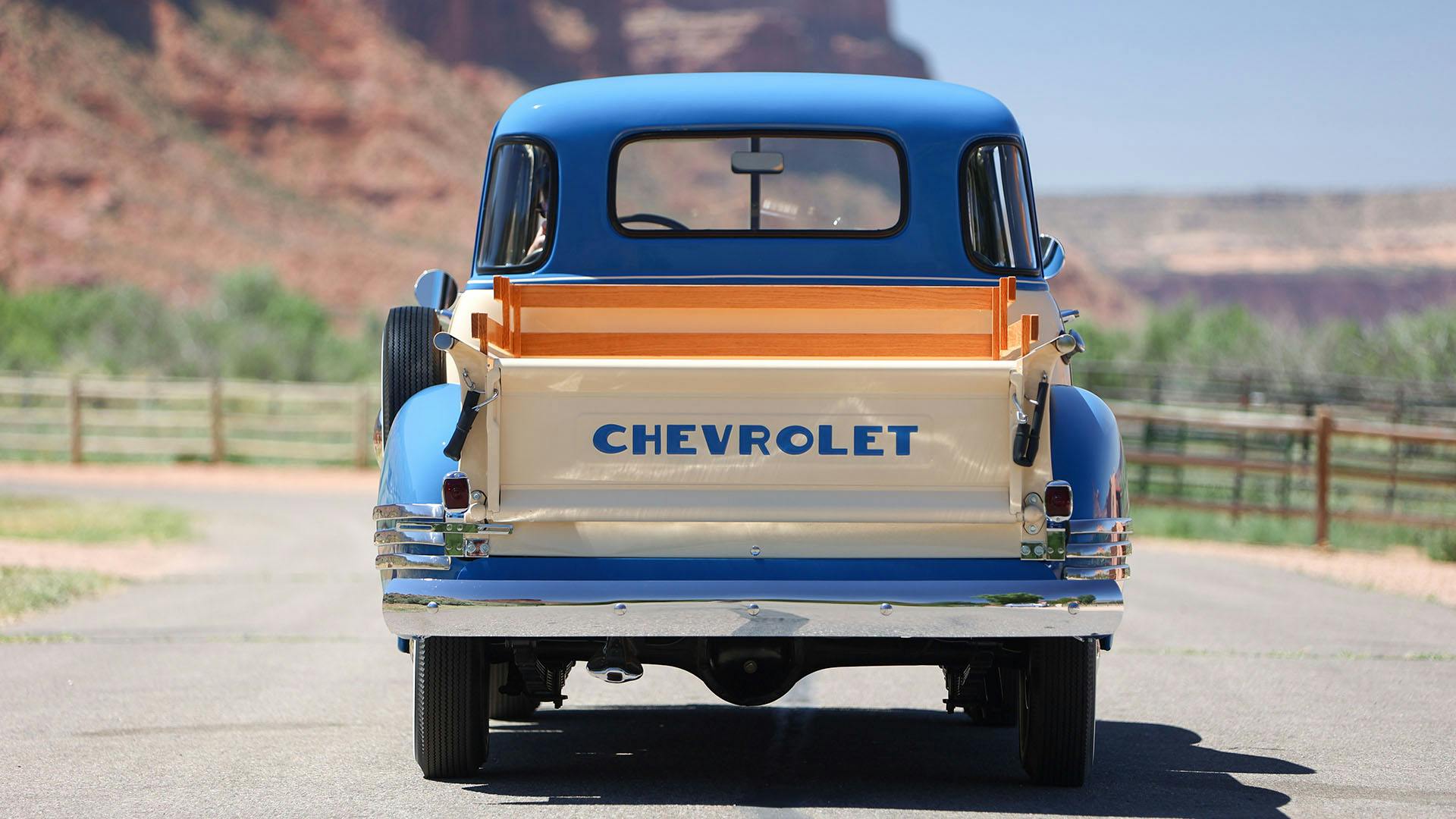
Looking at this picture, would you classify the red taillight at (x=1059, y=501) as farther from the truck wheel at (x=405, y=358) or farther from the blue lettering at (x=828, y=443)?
the truck wheel at (x=405, y=358)

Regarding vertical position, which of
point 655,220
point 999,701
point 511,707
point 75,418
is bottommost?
point 75,418

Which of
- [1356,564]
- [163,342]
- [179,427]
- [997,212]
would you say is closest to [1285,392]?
[1356,564]

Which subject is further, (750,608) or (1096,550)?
(1096,550)

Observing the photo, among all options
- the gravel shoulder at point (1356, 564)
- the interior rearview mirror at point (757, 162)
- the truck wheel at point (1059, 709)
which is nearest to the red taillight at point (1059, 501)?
the truck wheel at point (1059, 709)

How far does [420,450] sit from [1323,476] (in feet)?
46.9

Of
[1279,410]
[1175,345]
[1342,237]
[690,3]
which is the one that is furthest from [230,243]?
[1342,237]

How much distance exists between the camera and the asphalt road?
19.3 feet

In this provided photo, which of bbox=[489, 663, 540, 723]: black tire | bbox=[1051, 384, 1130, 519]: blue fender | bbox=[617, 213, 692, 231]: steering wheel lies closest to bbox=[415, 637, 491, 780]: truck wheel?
bbox=[489, 663, 540, 723]: black tire

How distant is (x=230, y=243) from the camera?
74750 millimetres

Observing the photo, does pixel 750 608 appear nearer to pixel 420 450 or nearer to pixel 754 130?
pixel 420 450

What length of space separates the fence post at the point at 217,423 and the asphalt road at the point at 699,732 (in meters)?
19.4

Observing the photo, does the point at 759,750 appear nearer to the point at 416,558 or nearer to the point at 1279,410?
the point at 416,558

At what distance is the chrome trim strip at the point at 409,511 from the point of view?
216 inches

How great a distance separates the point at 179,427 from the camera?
3312cm
